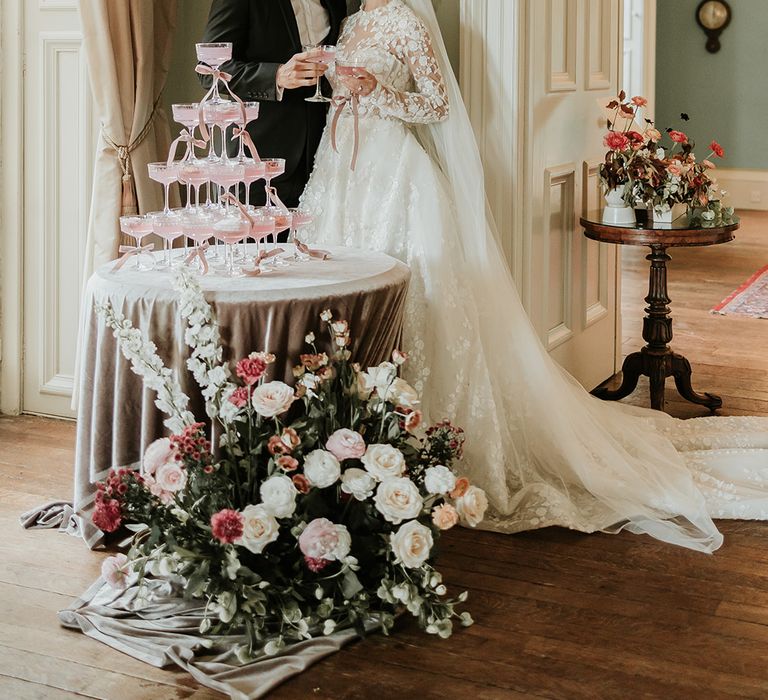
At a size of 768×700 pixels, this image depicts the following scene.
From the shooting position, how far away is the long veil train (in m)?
3.32

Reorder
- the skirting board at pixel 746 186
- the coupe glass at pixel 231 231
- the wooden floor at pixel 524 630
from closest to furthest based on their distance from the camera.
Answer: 1. the wooden floor at pixel 524 630
2. the coupe glass at pixel 231 231
3. the skirting board at pixel 746 186

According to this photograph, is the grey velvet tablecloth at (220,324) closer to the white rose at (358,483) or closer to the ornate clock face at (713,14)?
the white rose at (358,483)

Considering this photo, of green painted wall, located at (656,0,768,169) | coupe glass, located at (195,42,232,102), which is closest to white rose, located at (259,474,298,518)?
coupe glass, located at (195,42,232,102)

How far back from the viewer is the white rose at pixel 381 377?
2641mm

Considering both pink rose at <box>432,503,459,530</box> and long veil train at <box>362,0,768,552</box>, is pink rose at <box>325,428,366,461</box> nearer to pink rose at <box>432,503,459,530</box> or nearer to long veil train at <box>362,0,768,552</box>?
pink rose at <box>432,503,459,530</box>

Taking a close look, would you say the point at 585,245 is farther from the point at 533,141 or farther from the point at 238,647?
the point at 238,647

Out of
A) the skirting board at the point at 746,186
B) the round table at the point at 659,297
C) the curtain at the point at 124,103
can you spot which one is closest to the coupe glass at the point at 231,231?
the curtain at the point at 124,103

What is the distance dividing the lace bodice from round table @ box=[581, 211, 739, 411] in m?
0.95

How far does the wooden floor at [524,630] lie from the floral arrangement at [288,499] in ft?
0.44

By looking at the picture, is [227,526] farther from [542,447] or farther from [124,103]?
[124,103]

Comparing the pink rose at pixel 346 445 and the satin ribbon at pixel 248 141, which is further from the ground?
the satin ribbon at pixel 248 141

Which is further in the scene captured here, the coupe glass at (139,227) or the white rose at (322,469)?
the coupe glass at (139,227)

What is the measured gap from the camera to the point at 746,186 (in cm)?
1071

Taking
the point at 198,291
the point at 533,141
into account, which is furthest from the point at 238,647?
the point at 533,141
